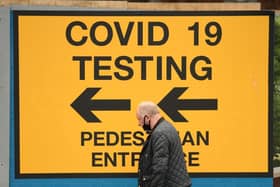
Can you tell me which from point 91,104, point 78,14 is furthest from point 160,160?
point 78,14

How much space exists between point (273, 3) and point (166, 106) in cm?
788

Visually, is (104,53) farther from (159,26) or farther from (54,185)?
(54,185)

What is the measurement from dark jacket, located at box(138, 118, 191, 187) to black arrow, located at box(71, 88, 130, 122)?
0.60m

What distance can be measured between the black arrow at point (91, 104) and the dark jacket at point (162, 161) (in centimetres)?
60

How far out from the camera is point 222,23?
16.9ft

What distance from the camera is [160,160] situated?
4473 millimetres

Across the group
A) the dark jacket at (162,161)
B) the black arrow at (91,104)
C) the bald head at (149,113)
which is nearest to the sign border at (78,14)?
the black arrow at (91,104)

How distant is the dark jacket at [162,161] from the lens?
4477 mm

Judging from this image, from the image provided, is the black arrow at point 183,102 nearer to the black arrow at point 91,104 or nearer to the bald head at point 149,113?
the black arrow at point 91,104

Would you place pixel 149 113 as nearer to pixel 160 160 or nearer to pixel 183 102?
pixel 160 160

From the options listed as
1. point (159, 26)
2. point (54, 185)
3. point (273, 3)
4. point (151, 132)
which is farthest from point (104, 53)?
point (273, 3)

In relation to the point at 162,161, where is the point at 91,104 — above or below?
above

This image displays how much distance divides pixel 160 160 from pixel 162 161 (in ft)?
0.06

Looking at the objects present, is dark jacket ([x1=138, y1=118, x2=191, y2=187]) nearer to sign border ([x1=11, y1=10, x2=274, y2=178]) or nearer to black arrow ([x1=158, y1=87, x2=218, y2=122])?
black arrow ([x1=158, y1=87, x2=218, y2=122])
